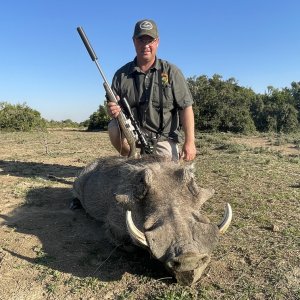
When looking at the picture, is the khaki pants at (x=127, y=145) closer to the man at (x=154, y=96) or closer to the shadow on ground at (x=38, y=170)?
the man at (x=154, y=96)

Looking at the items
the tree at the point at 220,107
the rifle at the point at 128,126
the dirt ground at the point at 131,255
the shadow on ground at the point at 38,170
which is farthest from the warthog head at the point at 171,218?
the tree at the point at 220,107

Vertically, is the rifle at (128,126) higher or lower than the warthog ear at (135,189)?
higher

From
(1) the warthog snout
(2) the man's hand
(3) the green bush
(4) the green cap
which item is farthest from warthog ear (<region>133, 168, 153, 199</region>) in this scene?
(3) the green bush

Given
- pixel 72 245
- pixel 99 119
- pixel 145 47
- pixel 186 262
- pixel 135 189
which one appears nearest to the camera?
pixel 186 262

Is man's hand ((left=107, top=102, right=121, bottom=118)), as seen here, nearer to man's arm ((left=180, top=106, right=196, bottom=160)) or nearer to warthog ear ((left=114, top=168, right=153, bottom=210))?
man's arm ((left=180, top=106, right=196, bottom=160))

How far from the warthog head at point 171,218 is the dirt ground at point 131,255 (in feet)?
1.00

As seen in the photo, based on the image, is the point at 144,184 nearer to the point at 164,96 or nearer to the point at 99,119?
the point at 164,96

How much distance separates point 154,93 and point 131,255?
2574 mm

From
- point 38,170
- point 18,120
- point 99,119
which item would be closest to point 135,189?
point 38,170

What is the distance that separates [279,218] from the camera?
4051 millimetres

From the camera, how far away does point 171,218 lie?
2742 mm

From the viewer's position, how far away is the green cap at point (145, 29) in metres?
5.00

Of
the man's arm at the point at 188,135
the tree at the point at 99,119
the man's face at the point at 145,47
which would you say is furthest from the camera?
the tree at the point at 99,119

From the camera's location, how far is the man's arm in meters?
4.95
